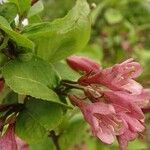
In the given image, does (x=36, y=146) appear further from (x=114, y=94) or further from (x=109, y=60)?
(x=109, y=60)

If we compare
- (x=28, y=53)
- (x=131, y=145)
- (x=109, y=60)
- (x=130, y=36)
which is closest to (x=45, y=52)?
(x=28, y=53)

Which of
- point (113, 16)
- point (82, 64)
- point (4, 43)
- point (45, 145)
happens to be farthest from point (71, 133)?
point (113, 16)

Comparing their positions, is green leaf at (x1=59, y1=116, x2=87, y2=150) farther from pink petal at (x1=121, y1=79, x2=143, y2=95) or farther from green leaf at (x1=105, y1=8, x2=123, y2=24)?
green leaf at (x1=105, y1=8, x2=123, y2=24)

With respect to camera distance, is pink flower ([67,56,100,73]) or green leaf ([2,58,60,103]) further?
pink flower ([67,56,100,73])

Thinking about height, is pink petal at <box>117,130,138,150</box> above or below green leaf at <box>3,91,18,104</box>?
below

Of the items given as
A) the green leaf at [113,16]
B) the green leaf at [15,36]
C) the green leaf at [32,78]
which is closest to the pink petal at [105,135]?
the green leaf at [32,78]

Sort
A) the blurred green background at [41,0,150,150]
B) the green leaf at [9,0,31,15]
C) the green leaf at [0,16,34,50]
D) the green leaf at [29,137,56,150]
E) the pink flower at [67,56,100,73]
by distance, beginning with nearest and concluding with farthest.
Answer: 1. the green leaf at [0,16,34,50]
2. the green leaf at [9,0,31,15]
3. the pink flower at [67,56,100,73]
4. the green leaf at [29,137,56,150]
5. the blurred green background at [41,0,150,150]

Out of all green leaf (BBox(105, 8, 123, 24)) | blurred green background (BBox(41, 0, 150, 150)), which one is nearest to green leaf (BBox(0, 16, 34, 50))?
blurred green background (BBox(41, 0, 150, 150))

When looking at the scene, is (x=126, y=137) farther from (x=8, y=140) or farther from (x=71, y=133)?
(x=71, y=133)
